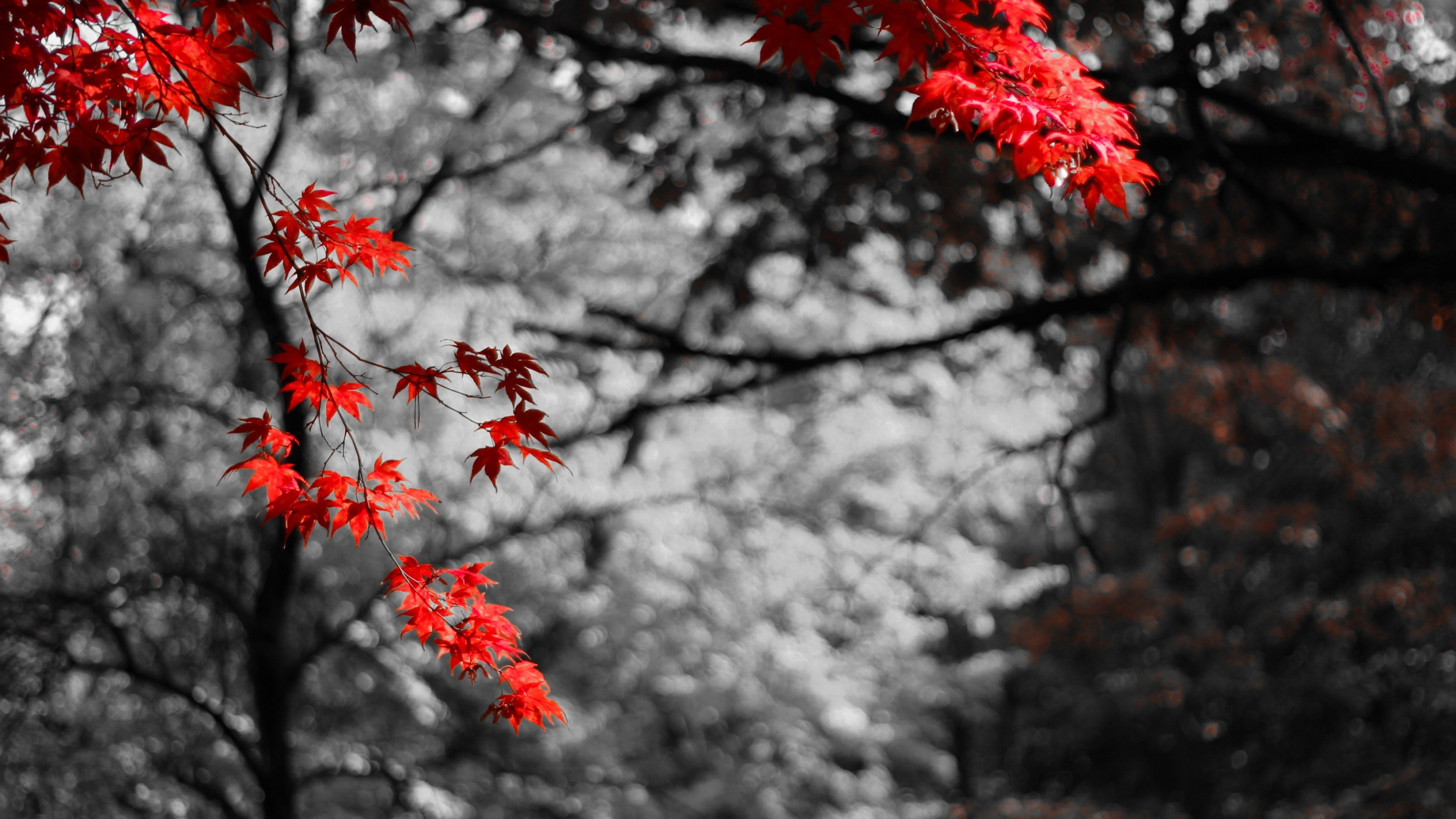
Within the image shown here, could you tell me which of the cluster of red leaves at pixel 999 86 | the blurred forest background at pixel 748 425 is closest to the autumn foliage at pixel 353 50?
the cluster of red leaves at pixel 999 86

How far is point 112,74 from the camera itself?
6.95 feet

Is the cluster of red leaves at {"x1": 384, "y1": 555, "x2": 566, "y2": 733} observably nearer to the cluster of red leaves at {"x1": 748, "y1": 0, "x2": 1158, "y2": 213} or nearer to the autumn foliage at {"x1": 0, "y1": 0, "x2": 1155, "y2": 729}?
the autumn foliage at {"x1": 0, "y1": 0, "x2": 1155, "y2": 729}

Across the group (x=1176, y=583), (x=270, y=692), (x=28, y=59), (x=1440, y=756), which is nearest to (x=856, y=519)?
(x=1176, y=583)

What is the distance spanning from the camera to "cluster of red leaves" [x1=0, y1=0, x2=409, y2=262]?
2023 millimetres

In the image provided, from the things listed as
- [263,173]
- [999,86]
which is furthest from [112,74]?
[999,86]

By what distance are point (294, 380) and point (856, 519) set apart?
847 centimetres

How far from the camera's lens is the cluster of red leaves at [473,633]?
2.36 meters

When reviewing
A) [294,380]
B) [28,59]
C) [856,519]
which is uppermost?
[856,519]

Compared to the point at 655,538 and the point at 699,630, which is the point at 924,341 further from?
the point at 699,630

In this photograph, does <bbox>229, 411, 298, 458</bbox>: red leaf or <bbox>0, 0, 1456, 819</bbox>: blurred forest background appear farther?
<bbox>0, 0, 1456, 819</bbox>: blurred forest background

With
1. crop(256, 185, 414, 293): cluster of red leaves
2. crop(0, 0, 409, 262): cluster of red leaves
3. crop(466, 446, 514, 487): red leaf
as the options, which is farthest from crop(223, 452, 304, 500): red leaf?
crop(0, 0, 409, 262): cluster of red leaves

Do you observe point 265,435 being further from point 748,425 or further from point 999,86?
point 748,425

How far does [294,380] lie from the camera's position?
2.53m

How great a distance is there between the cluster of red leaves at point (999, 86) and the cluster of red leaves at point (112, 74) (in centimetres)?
89
